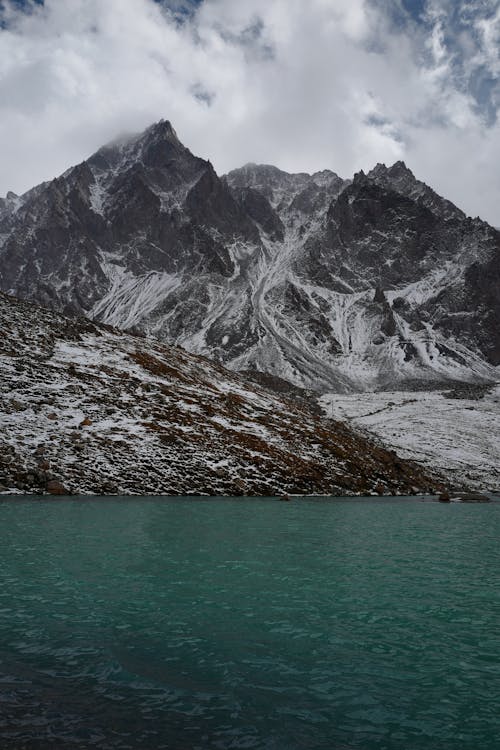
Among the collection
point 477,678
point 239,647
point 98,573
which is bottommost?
point 98,573

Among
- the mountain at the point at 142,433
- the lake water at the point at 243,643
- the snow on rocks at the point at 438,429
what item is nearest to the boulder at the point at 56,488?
the mountain at the point at 142,433

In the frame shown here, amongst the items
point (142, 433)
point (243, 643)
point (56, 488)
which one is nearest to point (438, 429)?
point (142, 433)

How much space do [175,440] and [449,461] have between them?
143ft

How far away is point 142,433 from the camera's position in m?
41.8

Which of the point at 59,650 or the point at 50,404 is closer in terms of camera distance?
the point at 59,650

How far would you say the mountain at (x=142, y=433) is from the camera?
36.6 metres

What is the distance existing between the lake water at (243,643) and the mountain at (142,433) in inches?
621

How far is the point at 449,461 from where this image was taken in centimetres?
6938

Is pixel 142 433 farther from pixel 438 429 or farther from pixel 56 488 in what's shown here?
pixel 438 429

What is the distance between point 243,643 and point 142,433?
32995mm

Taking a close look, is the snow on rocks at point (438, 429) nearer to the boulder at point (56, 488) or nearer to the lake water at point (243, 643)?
the boulder at point (56, 488)

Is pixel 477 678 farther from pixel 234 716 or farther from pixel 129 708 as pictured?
pixel 129 708

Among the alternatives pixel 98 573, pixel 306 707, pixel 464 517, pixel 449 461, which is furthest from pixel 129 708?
pixel 449 461

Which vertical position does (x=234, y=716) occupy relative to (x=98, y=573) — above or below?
above
